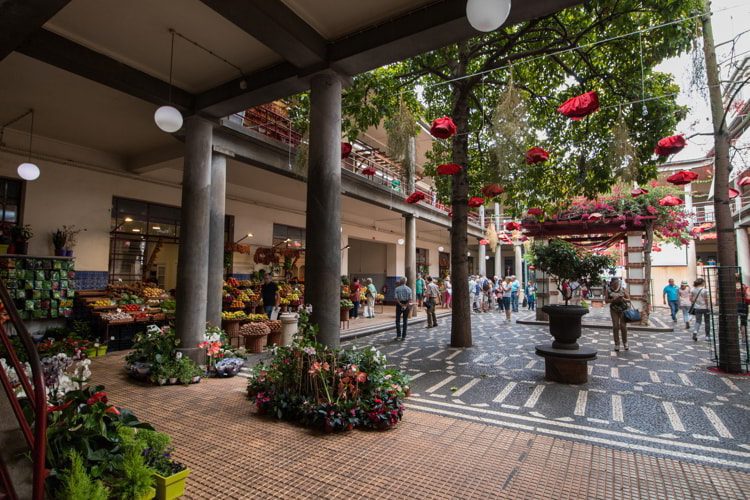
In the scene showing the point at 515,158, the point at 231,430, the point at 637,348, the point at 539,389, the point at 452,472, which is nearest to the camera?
the point at 452,472

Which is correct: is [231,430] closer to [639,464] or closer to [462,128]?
[639,464]

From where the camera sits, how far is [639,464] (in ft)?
11.1

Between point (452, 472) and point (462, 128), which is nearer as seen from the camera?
point (452, 472)

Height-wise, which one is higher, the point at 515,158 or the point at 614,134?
the point at 614,134

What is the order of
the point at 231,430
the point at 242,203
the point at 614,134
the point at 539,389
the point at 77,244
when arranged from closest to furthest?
1. the point at 231,430
2. the point at 614,134
3. the point at 539,389
4. the point at 77,244
5. the point at 242,203

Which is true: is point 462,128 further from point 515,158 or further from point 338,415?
point 338,415

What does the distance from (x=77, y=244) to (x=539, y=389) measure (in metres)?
10.6

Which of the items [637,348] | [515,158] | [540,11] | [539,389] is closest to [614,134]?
[515,158]

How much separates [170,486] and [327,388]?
193cm

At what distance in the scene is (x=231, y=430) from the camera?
4109 mm

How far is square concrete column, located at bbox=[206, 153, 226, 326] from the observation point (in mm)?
8133

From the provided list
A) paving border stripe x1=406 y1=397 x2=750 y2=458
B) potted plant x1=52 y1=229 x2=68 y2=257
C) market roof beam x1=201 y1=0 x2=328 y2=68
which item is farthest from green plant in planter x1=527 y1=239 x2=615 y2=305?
potted plant x1=52 y1=229 x2=68 y2=257

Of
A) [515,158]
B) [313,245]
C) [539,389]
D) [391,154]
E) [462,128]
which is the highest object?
[462,128]

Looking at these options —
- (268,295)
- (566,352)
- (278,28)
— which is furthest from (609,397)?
(268,295)
